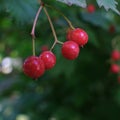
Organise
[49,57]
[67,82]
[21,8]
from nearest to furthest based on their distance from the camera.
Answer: [49,57], [21,8], [67,82]

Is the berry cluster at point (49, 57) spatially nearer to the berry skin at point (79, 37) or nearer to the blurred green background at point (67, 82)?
the berry skin at point (79, 37)

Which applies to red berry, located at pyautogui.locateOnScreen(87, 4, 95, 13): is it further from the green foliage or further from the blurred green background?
the green foliage

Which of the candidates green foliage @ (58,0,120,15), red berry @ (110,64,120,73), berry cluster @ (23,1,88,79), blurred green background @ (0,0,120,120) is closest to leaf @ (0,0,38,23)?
blurred green background @ (0,0,120,120)

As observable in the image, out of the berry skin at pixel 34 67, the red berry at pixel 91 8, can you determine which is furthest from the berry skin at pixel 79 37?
the red berry at pixel 91 8

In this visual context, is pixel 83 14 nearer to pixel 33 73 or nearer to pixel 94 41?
pixel 94 41

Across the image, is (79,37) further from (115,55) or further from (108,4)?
(115,55)

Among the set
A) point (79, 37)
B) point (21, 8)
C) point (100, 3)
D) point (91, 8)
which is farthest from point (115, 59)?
point (100, 3)
